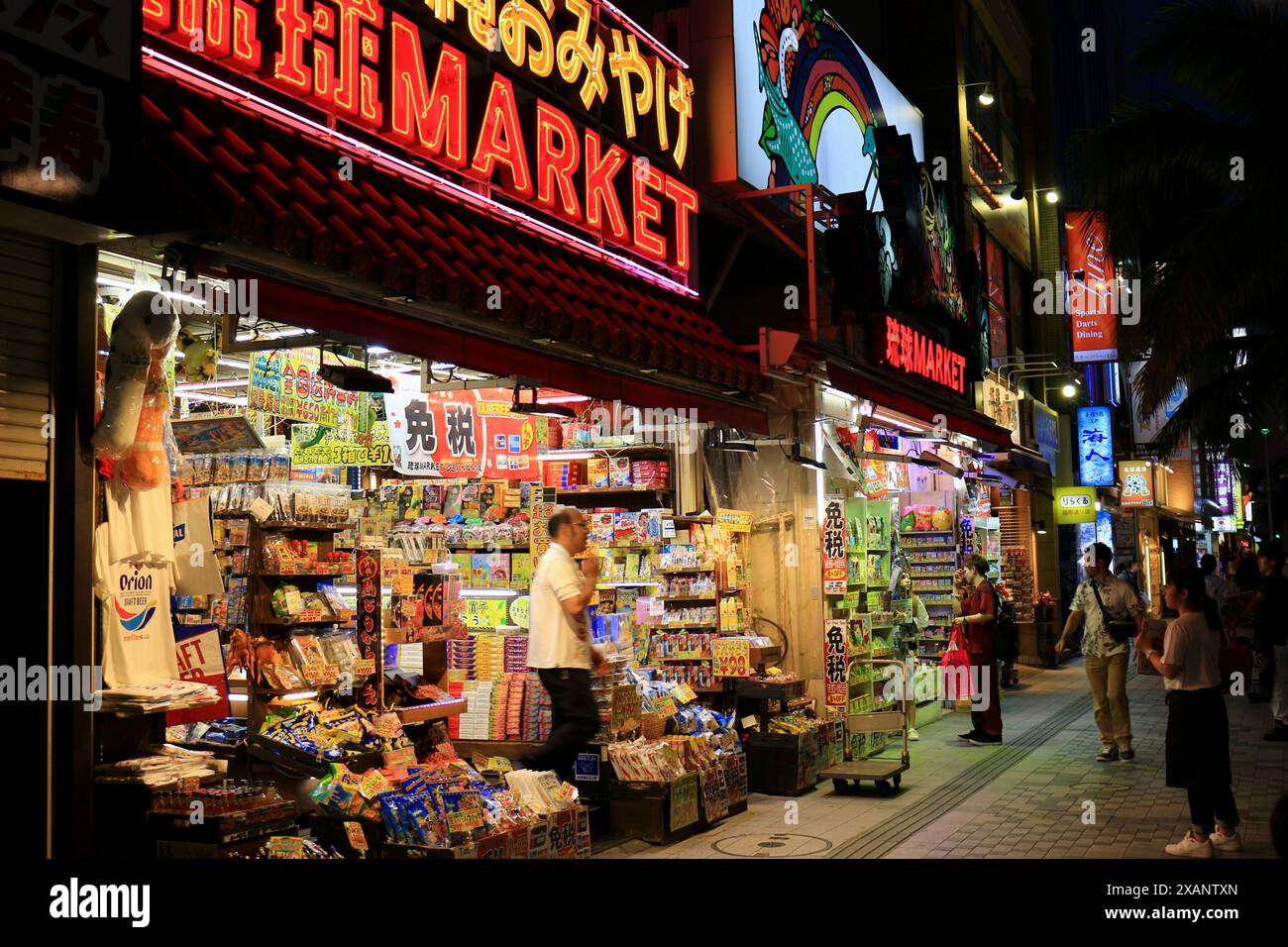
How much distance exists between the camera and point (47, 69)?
4789mm

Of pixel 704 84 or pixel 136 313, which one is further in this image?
pixel 704 84

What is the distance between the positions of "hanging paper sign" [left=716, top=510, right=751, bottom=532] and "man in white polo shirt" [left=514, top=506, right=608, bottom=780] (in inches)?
124

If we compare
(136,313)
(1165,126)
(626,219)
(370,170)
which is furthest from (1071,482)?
(136,313)

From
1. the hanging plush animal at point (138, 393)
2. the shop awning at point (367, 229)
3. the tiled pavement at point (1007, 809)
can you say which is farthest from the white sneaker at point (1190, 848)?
the hanging plush animal at point (138, 393)

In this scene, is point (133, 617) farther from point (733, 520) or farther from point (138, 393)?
point (733, 520)

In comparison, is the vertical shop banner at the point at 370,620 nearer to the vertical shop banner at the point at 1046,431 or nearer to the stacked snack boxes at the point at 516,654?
the stacked snack boxes at the point at 516,654

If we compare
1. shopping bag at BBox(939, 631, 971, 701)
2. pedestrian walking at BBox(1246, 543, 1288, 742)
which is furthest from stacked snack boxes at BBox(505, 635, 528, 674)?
pedestrian walking at BBox(1246, 543, 1288, 742)

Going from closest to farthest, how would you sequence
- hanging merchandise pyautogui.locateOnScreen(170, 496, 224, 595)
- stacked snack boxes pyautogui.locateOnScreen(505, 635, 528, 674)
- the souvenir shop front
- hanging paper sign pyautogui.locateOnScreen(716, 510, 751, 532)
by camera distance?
the souvenir shop front < hanging merchandise pyautogui.locateOnScreen(170, 496, 224, 595) < stacked snack boxes pyautogui.locateOnScreen(505, 635, 528, 674) < hanging paper sign pyautogui.locateOnScreen(716, 510, 751, 532)

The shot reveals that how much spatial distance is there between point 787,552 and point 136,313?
8300 mm

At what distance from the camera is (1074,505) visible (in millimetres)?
27453

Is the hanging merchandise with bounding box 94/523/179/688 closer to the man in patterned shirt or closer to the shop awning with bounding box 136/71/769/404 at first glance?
the shop awning with bounding box 136/71/769/404

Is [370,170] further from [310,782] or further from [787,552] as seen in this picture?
[787,552]

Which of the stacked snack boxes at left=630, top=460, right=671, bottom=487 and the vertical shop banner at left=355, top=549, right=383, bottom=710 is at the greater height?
the stacked snack boxes at left=630, top=460, right=671, bottom=487

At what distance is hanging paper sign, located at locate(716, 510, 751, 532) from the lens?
470 inches
